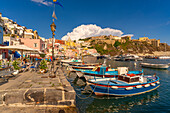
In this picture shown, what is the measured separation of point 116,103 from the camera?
10992 mm

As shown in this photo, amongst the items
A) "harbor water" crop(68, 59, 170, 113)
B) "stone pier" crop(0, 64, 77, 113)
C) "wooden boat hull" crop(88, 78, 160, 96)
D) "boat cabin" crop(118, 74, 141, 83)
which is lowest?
"harbor water" crop(68, 59, 170, 113)

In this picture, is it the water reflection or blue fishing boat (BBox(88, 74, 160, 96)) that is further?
blue fishing boat (BBox(88, 74, 160, 96))

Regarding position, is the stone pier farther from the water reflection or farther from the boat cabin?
the boat cabin

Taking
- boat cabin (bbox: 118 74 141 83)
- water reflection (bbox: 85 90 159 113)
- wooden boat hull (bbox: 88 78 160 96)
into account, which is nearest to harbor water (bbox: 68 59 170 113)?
water reflection (bbox: 85 90 159 113)

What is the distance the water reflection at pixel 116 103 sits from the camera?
387 inches

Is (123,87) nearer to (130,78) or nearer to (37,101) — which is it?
(130,78)

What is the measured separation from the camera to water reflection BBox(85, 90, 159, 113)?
32.2 feet

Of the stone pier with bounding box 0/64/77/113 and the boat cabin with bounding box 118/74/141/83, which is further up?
the stone pier with bounding box 0/64/77/113

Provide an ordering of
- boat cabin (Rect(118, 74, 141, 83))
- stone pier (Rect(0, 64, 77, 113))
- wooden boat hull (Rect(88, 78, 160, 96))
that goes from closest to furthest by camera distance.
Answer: stone pier (Rect(0, 64, 77, 113))
wooden boat hull (Rect(88, 78, 160, 96))
boat cabin (Rect(118, 74, 141, 83))

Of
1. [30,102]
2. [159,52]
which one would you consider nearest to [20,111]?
[30,102]

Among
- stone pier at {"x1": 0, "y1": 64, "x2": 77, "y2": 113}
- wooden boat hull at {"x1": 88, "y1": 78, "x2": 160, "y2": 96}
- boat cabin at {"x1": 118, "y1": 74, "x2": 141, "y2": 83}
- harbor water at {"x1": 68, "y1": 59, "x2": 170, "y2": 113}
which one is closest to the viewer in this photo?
stone pier at {"x1": 0, "y1": 64, "x2": 77, "y2": 113}

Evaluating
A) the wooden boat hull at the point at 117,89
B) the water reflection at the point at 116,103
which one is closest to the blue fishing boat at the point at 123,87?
the wooden boat hull at the point at 117,89

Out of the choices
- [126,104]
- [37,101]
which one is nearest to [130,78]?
[126,104]

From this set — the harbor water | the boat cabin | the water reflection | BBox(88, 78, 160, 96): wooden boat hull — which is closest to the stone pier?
the harbor water
